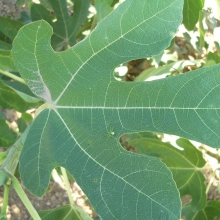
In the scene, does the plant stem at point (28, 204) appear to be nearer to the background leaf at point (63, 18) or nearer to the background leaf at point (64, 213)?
the background leaf at point (64, 213)

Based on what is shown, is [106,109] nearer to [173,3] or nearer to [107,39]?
[107,39]

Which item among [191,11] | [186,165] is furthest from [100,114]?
[186,165]

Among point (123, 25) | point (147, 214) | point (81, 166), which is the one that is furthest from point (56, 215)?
point (123, 25)

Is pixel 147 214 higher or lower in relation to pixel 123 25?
lower

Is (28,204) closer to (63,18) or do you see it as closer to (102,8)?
(102,8)

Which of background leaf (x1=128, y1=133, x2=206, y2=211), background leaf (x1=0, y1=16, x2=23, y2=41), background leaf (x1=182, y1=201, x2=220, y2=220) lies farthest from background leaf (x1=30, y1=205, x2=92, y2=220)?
background leaf (x1=0, y1=16, x2=23, y2=41)

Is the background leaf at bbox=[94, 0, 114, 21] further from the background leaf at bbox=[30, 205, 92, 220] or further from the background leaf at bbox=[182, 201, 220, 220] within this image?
the background leaf at bbox=[182, 201, 220, 220]
